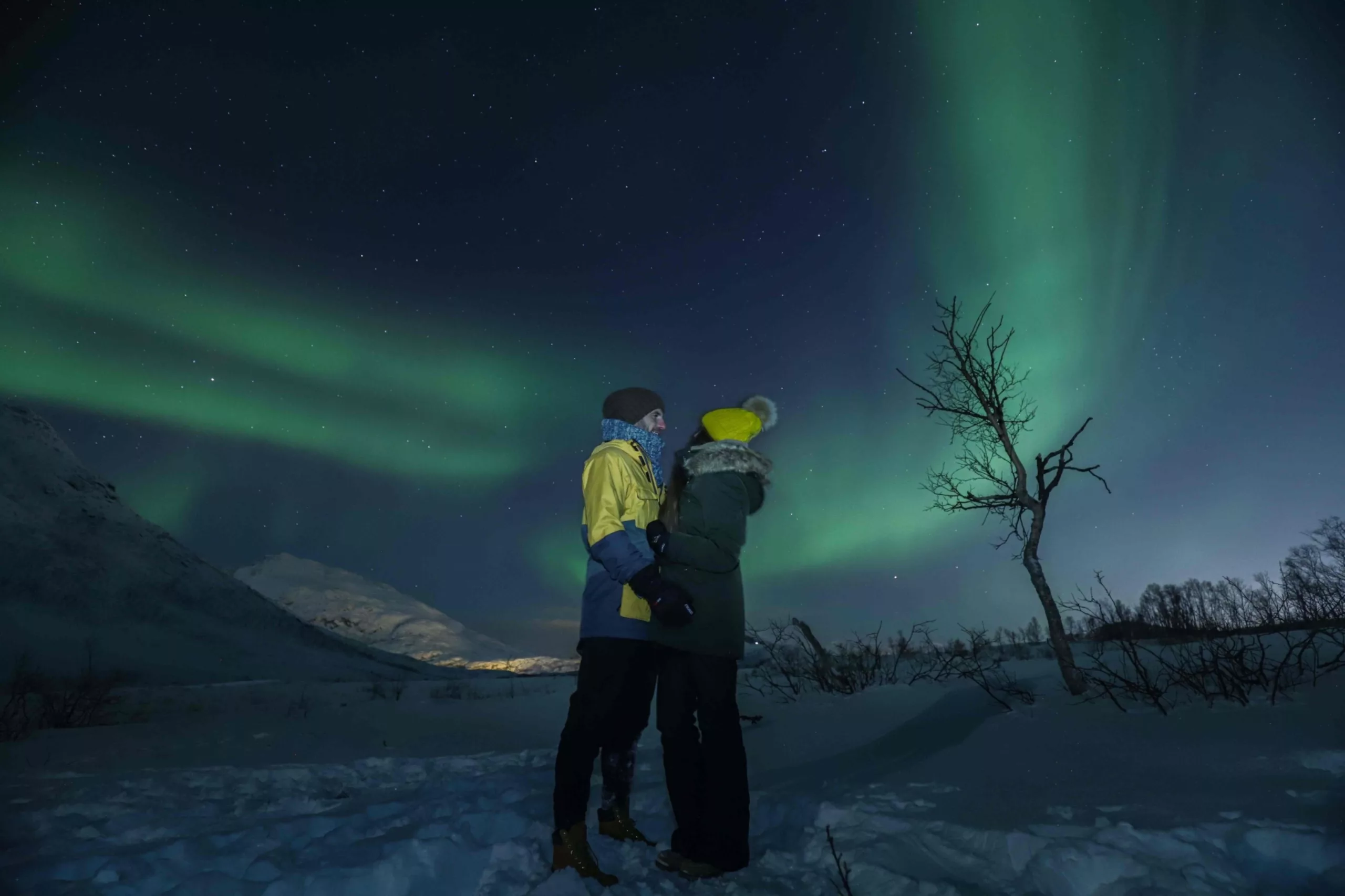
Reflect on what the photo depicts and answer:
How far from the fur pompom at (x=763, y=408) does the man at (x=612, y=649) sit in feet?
3.05

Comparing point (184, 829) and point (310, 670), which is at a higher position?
point (310, 670)

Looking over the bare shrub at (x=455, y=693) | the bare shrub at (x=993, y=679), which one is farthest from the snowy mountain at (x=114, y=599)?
the bare shrub at (x=993, y=679)

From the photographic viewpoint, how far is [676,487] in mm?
3479

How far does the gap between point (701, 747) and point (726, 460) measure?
1.49 meters

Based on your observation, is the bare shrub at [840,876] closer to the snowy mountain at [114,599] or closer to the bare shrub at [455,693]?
the bare shrub at [455,693]

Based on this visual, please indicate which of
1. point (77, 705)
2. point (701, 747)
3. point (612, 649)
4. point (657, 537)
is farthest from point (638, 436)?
point (77, 705)

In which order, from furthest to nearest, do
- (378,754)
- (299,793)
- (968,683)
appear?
(968,683), (378,754), (299,793)

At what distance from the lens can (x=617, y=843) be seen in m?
3.11

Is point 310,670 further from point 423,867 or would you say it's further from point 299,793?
point 423,867

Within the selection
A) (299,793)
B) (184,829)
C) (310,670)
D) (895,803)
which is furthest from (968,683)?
(310,670)

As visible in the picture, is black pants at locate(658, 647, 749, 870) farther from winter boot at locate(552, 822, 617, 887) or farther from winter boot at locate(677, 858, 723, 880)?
winter boot at locate(552, 822, 617, 887)

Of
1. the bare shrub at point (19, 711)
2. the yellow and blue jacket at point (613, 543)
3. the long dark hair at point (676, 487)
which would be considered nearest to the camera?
the yellow and blue jacket at point (613, 543)

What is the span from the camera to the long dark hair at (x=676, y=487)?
3.45m

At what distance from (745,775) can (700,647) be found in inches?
25.1
